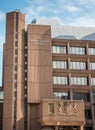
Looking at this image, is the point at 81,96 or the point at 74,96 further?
the point at 81,96

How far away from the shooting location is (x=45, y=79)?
248 ft

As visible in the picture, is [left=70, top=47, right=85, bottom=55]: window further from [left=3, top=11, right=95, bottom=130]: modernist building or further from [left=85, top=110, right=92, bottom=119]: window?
[left=85, top=110, right=92, bottom=119]: window

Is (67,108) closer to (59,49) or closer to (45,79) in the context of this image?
(45,79)

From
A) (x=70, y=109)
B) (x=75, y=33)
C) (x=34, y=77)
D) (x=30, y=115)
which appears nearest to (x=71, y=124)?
(x=70, y=109)

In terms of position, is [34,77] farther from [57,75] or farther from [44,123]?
[44,123]

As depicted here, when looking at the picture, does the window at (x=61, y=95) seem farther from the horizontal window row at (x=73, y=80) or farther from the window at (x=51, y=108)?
the window at (x=51, y=108)

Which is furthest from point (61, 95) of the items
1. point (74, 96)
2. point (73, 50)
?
point (73, 50)

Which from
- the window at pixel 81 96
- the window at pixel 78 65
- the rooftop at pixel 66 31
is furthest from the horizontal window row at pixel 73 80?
the rooftop at pixel 66 31

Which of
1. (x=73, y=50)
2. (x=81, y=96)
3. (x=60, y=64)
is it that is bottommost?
(x=81, y=96)

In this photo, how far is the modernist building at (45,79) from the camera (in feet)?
230

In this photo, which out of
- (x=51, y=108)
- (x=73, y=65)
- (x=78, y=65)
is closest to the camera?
(x=51, y=108)

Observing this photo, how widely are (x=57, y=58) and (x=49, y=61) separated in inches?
169

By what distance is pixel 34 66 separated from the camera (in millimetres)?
76188

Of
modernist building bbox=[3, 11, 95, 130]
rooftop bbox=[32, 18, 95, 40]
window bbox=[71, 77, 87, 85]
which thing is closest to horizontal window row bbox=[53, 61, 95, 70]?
modernist building bbox=[3, 11, 95, 130]
